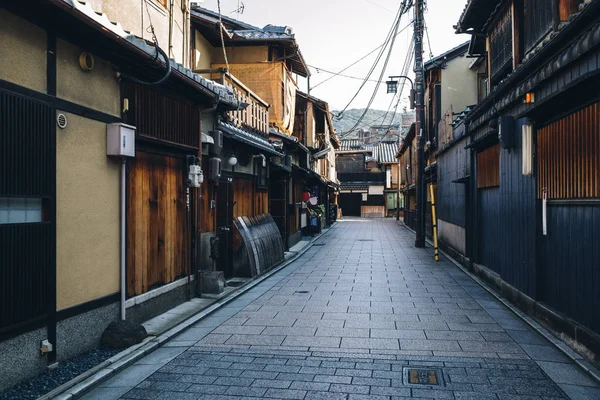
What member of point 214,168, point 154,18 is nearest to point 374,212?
point 214,168

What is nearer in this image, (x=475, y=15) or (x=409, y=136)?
(x=475, y=15)

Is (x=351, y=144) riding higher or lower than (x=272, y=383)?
higher

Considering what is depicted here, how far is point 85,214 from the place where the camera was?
23.8 ft

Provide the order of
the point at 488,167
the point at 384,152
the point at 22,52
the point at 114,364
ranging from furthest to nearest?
1. the point at 384,152
2. the point at 488,167
3. the point at 114,364
4. the point at 22,52

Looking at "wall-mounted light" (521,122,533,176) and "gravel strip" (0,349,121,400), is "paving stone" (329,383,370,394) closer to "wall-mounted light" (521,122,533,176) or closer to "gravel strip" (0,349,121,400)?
"gravel strip" (0,349,121,400)

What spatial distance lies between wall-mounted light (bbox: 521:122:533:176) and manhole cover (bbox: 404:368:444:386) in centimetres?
494

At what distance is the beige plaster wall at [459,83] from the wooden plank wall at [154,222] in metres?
18.4

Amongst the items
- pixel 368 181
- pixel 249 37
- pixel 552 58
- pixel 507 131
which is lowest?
pixel 507 131

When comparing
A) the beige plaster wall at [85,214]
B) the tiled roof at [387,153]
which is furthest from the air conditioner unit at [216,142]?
the tiled roof at [387,153]

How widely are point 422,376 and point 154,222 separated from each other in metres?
5.89

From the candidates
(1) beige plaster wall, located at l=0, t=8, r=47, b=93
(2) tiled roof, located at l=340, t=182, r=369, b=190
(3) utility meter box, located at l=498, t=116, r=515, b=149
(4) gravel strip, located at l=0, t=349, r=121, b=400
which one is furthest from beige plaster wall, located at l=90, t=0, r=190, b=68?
(2) tiled roof, located at l=340, t=182, r=369, b=190

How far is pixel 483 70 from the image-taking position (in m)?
23.6

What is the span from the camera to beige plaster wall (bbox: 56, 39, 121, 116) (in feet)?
22.1

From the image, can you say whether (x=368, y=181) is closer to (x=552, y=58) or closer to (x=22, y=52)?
(x=552, y=58)
